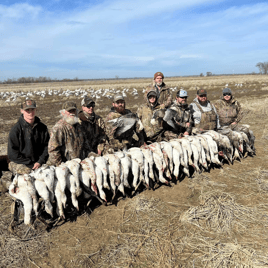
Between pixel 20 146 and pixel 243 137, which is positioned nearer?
pixel 20 146

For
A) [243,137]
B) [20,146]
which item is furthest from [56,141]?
[243,137]

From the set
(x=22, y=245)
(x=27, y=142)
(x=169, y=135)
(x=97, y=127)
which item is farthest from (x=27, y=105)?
(x=169, y=135)

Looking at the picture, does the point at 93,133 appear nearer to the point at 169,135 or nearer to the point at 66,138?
the point at 66,138

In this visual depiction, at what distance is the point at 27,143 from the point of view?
426 centimetres

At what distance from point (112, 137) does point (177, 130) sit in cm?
194

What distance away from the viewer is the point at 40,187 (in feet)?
10.6

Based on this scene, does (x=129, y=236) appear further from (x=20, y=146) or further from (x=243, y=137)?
(x=243, y=137)

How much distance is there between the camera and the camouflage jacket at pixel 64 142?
416 cm

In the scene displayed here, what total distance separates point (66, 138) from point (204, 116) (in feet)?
12.3

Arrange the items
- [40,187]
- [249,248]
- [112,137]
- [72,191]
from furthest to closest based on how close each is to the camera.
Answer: [112,137]
[72,191]
[40,187]
[249,248]

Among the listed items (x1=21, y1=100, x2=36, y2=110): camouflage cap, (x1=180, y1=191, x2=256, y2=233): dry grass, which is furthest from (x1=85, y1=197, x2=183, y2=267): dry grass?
(x1=21, y1=100, x2=36, y2=110): camouflage cap

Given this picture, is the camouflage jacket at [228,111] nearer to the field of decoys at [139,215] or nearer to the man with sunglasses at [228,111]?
the man with sunglasses at [228,111]

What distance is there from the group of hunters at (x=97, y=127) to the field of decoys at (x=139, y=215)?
0.71 meters

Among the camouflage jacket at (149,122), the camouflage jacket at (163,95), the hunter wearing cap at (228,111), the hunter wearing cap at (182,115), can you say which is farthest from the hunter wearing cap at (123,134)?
the hunter wearing cap at (228,111)
